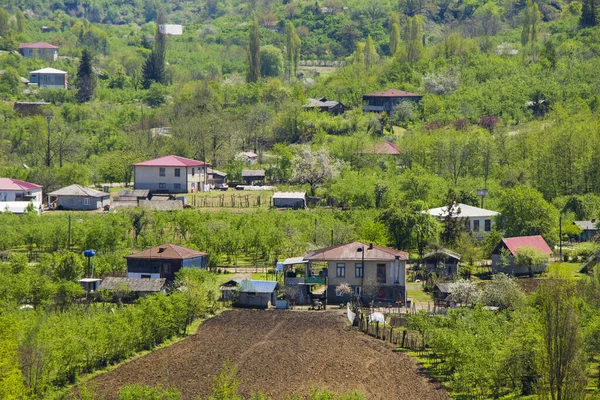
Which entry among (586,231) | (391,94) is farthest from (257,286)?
(391,94)

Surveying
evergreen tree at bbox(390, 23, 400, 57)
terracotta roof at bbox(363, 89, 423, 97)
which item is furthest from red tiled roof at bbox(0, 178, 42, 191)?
evergreen tree at bbox(390, 23, 400, 57)

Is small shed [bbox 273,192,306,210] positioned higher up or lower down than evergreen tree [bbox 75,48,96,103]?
lower down

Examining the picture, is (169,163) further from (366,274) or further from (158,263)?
(366,274)

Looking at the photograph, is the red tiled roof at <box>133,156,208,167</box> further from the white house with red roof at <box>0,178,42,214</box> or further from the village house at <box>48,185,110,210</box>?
the white house with red roof at <box>0,178,42,214</box>

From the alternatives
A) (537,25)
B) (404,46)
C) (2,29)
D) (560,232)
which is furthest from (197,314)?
(2,29)

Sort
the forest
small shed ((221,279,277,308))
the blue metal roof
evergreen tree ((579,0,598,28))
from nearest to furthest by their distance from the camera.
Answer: the forest → the blue metal roof → small shed ((221,279,277,308)) → evergreen tree ((579,0,598,28))

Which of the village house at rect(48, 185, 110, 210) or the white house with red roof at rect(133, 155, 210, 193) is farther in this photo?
the white house with red roof at rect(133, 155, 210, 193)

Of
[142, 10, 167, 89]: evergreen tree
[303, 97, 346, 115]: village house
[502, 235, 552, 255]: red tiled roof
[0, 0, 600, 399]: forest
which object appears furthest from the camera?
[142, 10, 167, 89]: evergreen tree
